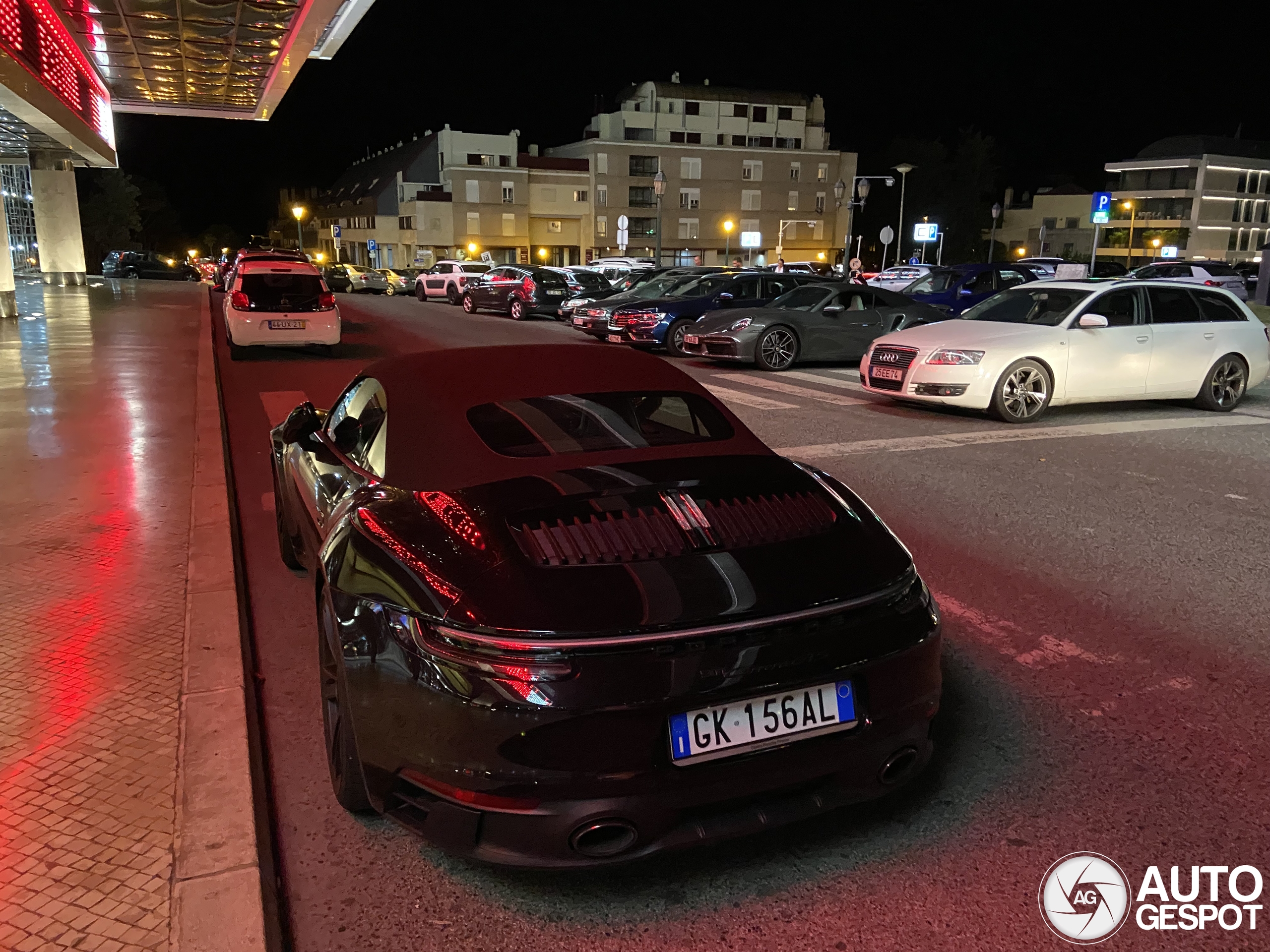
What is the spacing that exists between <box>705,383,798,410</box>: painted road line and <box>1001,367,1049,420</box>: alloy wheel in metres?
2.34

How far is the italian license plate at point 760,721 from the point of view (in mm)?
2406

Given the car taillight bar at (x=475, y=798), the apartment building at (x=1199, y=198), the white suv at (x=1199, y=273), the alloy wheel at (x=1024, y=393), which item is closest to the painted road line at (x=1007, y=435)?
the alloy wheel at (x=1024, y=393)

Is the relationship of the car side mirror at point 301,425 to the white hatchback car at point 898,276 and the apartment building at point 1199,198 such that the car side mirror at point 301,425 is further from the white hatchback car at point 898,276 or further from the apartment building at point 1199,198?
the apartment building at point 1199,198

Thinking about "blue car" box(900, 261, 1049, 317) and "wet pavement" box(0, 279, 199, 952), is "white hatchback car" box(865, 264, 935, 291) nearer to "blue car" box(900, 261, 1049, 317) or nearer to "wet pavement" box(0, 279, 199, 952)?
"blue car" box(900, 261, 1049, 317)

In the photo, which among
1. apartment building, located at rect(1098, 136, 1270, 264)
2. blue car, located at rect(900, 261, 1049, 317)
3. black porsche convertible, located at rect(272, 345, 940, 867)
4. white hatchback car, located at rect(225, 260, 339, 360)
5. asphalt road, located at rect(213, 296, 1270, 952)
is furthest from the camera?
apartment building, located at rect(1098, 136, 1270, 264)

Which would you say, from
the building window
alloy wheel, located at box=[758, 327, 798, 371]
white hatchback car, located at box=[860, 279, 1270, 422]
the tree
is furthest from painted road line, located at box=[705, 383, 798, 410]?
the building window

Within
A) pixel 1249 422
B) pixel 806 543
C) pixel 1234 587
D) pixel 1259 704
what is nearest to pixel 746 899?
pixel 806 543

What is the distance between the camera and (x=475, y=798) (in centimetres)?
239

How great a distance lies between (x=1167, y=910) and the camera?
2639 millimetres

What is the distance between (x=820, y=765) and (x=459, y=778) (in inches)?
38.8

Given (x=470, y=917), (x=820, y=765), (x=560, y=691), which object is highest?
(x=560, y=691)

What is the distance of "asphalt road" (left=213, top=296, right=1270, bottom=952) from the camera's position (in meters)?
2.56

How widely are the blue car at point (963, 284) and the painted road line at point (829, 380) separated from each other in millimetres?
5594

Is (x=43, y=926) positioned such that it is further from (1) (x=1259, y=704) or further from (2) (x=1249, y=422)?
(2) (x=1249, y=422)
